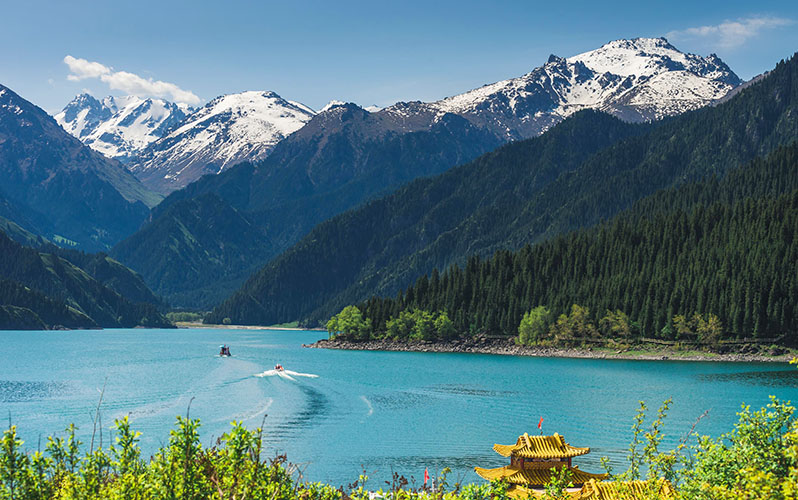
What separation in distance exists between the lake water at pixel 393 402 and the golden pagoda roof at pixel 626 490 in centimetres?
2614

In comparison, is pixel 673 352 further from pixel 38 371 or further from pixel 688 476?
pixel 688 476

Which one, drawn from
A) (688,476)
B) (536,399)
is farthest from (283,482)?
(536,399)

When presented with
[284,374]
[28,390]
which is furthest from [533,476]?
[284,374]

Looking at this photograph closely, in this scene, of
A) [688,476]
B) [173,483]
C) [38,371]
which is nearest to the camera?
[173,483]

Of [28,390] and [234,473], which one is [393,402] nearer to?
[28,390]

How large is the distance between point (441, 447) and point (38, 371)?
346ft

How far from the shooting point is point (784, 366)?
522 feet

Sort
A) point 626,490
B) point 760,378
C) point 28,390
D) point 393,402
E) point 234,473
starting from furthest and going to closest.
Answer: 1. point 760,378
2. point 28,390
3. point 393,402
4. point 626,490
5. point 234,473

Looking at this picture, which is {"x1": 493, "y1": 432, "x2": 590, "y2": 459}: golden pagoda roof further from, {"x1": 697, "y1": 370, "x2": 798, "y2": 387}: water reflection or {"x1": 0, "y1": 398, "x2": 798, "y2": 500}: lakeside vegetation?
{"x1": 697, "y1": 370, "x2": 798, "y2": 387}: water reflection

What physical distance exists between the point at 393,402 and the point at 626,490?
8383 centimetres

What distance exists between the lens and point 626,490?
100 feet

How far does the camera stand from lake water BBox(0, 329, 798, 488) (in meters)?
77.1

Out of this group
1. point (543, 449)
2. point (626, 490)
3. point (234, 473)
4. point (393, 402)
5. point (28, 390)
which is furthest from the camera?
point (28, 390)

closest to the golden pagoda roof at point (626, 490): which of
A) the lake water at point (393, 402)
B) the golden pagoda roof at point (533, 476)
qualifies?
the golden pagoda roof at point (533, 476)
